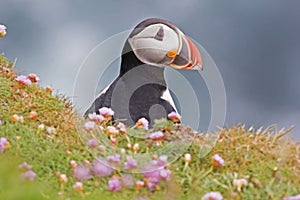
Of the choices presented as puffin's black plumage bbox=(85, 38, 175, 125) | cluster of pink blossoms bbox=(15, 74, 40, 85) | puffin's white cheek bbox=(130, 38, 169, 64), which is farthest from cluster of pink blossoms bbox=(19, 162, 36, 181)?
puffin's white cheek bbox=(130, 38, 169, 64)

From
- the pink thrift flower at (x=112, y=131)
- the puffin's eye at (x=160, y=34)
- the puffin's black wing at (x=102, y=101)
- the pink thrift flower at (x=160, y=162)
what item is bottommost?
the pink thrift flower at (x=160, y=162)

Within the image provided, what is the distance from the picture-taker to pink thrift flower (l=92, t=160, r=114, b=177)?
590cm

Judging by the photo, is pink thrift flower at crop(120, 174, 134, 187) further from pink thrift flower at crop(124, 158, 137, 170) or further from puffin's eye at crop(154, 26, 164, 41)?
puffin's eye at crop(154, 26, 164, 41)

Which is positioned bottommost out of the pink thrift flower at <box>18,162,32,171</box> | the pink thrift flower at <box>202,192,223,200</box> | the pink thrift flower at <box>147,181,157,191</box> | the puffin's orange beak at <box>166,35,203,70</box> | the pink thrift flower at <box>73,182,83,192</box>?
the pink thrift flower at <box>202,192,223,200</box>

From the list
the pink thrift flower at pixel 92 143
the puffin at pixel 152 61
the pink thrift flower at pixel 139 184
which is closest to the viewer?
the pink thrift flower at pixel 139 184

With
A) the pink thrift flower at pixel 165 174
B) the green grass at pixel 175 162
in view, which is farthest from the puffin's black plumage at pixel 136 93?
the pink thrift flower at pixel 165 174

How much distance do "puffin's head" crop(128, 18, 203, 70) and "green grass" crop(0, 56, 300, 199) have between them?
2.22m

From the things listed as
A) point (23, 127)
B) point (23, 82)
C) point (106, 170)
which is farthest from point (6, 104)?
point (106, 170)

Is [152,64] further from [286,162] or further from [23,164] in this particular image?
[23,164]

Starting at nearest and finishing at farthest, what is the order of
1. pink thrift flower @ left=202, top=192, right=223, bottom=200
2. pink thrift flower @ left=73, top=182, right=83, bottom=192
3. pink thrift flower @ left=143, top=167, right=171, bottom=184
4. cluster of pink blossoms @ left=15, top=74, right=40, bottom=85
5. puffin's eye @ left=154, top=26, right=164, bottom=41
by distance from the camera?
pink thrift flower @ left=202, top=192, right=223, bottom=200 < pink thrift flower @ left=73, top=182, right=83, bottom=192 < pink thrift flower @ left=143, top=167, right=171, bottom=184 < cluster of pink blossoms @ left=15, top=74, right=40, bottom=85 < puffin's eye @ left=154, top=26, right=164, bottom=41

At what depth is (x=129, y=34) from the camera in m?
9.60

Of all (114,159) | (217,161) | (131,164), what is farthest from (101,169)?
(217,161)

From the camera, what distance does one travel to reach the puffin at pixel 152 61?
30.3 feet

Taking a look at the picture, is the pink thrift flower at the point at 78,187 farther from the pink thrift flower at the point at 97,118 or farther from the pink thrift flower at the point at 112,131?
the pink thrift flower at the point at 97,118
